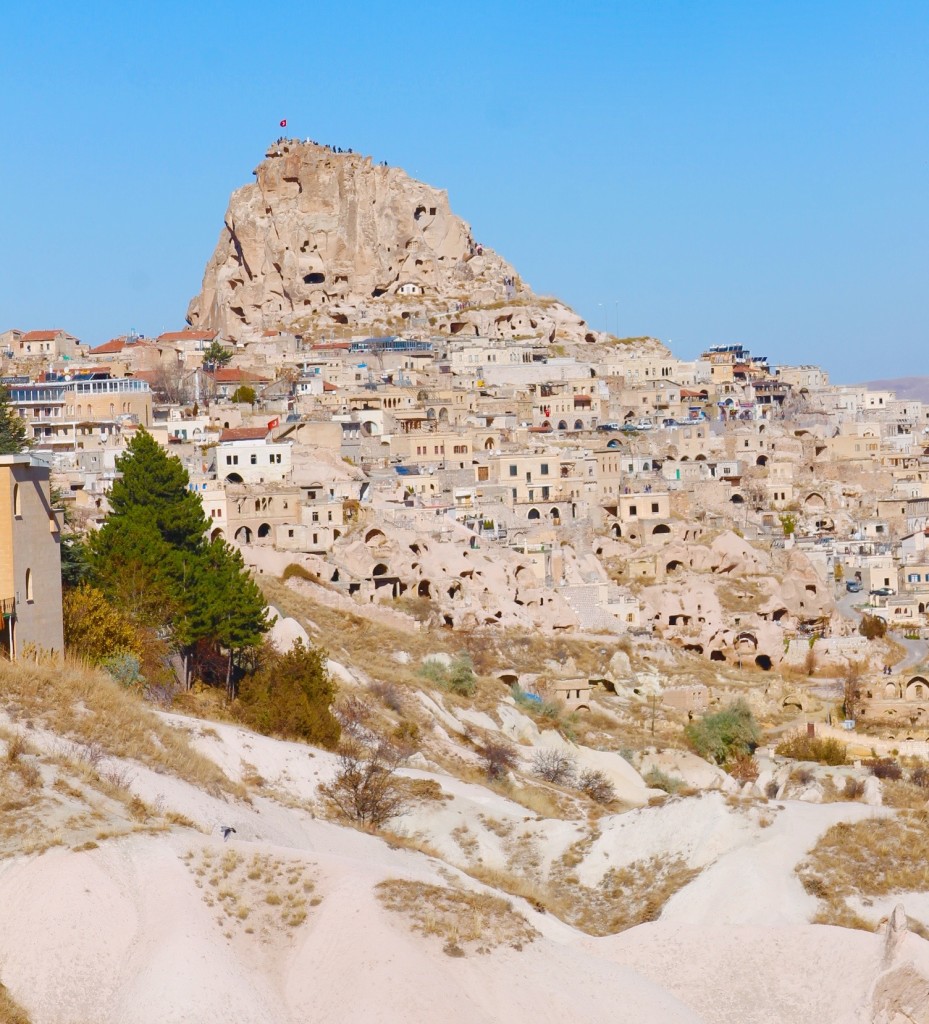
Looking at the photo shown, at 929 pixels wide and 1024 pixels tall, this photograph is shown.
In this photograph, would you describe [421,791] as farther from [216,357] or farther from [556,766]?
[216,357]

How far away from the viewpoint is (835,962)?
17.1 metres

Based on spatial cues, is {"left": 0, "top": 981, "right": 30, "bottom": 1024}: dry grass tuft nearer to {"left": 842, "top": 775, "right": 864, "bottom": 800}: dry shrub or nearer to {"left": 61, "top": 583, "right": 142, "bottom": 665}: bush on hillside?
{"left": 61, "top": 583, "right": 142, "bottom": 665}: bush on hillside

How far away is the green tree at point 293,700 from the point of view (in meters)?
27.0

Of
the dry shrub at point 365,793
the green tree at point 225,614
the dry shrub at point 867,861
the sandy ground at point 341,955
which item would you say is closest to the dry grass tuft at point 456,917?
the sandy ground at point 341,955

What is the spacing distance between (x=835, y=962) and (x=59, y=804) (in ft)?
26.2

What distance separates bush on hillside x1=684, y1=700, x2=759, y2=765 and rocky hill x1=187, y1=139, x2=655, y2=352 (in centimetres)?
7106

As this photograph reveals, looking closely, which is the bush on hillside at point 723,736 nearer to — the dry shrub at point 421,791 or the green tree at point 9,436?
the dry shrub at point 421,791

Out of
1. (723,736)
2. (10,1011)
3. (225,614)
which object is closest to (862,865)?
(10,1011)

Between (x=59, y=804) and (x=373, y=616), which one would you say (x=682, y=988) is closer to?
(x=59, y=804)

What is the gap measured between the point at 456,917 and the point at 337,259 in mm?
103285

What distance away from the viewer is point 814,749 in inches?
1570

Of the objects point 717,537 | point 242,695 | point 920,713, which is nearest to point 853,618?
point 717,537

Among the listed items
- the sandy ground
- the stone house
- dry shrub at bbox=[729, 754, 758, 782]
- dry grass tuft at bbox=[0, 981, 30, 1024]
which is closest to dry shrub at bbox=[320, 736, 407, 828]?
the sandy ground

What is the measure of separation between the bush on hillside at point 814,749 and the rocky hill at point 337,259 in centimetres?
7185
